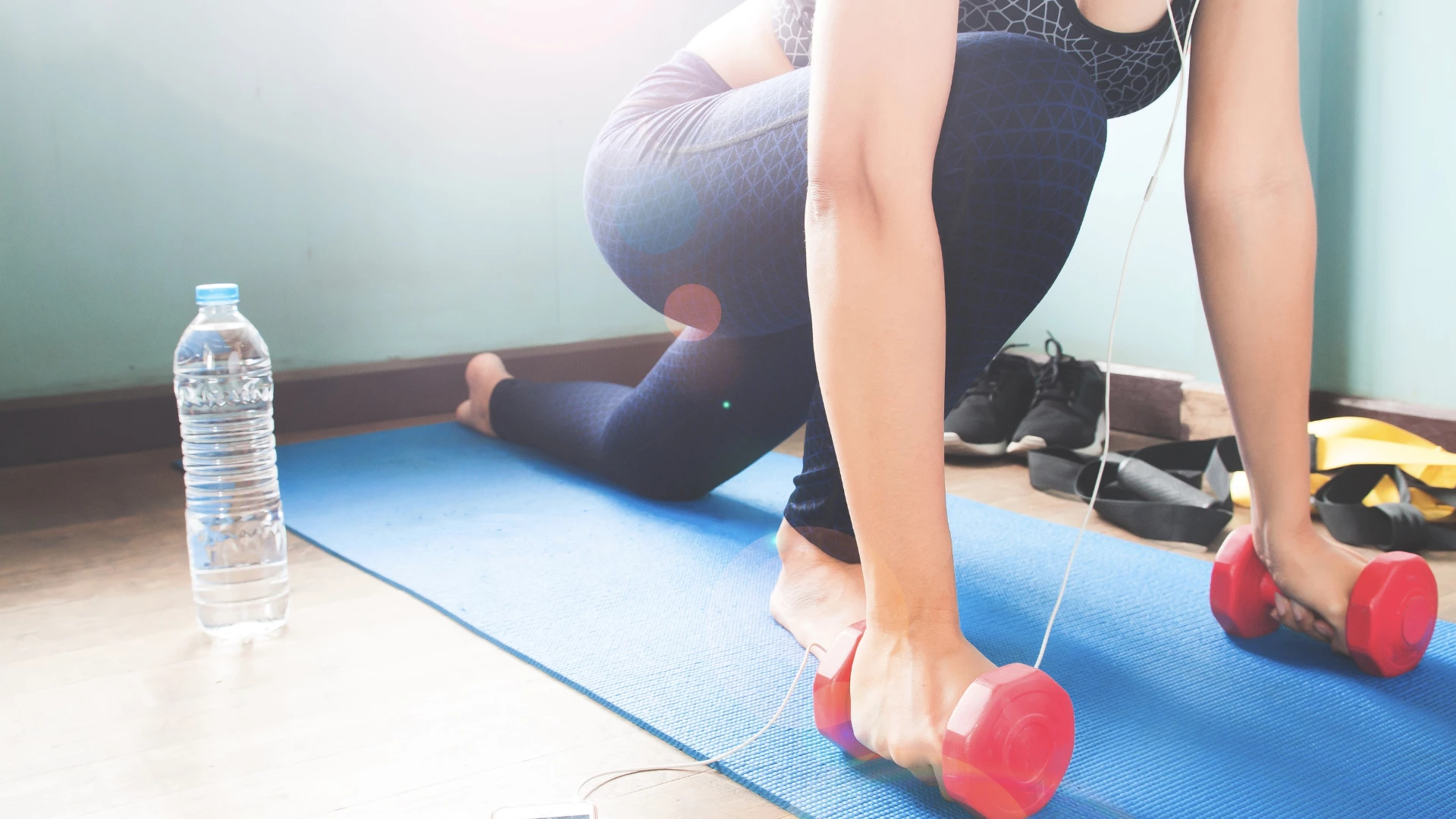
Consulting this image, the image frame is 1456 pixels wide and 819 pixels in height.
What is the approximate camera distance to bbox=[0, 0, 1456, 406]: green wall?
1.54 meters

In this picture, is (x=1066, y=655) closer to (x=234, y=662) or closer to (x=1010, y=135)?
(x=1010, y=135)

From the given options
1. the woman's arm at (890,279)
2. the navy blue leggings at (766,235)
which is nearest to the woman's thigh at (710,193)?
the navy blue leggings at (766,235)

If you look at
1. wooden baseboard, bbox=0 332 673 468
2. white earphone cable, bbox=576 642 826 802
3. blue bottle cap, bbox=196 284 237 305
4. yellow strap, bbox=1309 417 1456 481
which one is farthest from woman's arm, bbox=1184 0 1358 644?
wooden baseboard, bbox=0 332 673 468

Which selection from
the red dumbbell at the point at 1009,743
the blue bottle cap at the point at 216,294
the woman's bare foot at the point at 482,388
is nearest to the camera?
the red dumbbell at the point at 1009,743

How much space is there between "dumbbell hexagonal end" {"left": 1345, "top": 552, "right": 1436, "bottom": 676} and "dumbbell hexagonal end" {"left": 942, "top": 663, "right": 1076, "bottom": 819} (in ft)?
1.14

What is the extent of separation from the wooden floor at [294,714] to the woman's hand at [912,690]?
0.08m

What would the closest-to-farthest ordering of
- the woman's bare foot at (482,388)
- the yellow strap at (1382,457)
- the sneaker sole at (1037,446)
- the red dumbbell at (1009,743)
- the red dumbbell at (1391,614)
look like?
the red dumbbell at (1009,743) → the red dumbbell at (1391,614) → the yellow strap at (1382,457) → the sneaker sole at (1037,446) → the woman's bare foot at (482,388)

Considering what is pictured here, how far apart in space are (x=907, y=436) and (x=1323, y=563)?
43 centimetres

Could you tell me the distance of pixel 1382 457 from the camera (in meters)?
1.30

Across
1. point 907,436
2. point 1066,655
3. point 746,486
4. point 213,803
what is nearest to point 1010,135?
point 907,436

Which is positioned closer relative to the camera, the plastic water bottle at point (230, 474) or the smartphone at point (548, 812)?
the smartphone at point (548, 812)

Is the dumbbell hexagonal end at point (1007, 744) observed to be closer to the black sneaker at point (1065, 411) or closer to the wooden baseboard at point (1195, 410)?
the wooden baseboard at point (1195, 410)

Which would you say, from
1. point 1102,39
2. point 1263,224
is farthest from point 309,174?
point 1263,224

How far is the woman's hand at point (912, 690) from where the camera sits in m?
0.63
